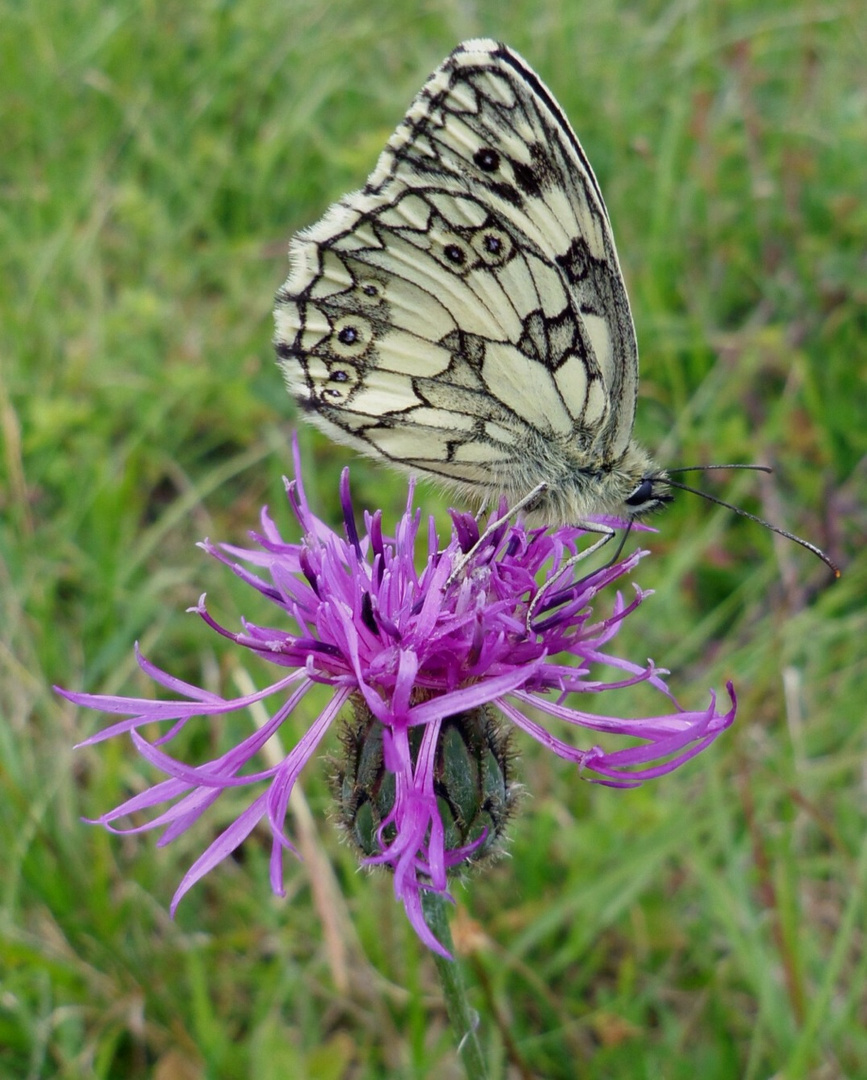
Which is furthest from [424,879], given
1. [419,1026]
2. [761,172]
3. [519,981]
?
[761,172]

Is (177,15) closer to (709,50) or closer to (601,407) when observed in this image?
(709,50)

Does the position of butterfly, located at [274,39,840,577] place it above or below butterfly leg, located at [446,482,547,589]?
above

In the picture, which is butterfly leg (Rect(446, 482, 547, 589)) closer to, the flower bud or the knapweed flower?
the knapweed flower

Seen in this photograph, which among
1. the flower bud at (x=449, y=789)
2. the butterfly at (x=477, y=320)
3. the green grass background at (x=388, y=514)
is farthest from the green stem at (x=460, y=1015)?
the butterfly at (x=477, y=320)

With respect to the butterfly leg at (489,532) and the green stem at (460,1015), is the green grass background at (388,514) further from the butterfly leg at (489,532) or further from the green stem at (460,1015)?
the butterfly leg at (489,532)

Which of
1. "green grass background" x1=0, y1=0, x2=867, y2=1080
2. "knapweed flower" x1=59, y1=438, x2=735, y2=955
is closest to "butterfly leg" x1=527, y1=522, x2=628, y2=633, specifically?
"knapweed flower" x1=59, y1=438, x2=735, y2=955

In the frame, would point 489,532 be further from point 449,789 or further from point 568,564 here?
point 449,789

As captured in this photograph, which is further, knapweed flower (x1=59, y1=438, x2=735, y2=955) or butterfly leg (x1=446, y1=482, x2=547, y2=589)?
butterfly leg (x1=446, y1=482, x2=547, y2=589)
